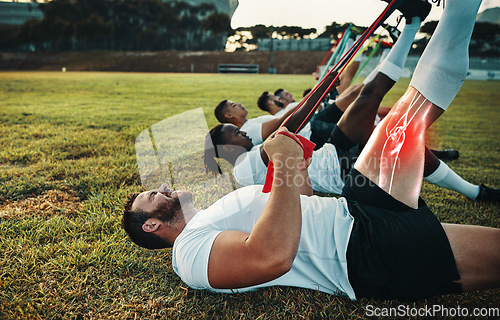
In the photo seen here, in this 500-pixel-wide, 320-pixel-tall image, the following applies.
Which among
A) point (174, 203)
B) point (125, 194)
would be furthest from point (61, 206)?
point (174, 203)

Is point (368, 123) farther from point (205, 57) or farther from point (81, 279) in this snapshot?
point (205, 57)

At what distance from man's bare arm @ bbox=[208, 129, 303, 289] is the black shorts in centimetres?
51

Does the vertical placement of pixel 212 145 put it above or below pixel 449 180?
below

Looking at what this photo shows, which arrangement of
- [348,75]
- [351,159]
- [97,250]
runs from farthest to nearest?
[348,75] → [351,159] → [97,250]

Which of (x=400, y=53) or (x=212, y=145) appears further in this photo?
(x=212, y=145)

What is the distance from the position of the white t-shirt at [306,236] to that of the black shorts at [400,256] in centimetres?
7

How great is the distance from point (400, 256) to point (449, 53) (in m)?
1.18

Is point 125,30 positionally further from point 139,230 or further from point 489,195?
point 489,195

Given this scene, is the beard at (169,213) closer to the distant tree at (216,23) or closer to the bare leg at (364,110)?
the bare leg at (364,110)

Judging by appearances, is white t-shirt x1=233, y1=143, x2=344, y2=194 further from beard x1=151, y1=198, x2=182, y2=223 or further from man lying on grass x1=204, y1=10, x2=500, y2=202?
beard x1=151, y1=198, x2=182, y2=223

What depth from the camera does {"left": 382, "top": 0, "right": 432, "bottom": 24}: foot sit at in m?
2.62

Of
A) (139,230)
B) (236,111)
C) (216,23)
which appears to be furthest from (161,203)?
(216,23)

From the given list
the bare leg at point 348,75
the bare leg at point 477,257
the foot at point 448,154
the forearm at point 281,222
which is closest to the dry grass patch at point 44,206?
the forearm at point 281,222

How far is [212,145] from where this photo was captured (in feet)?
13.1
